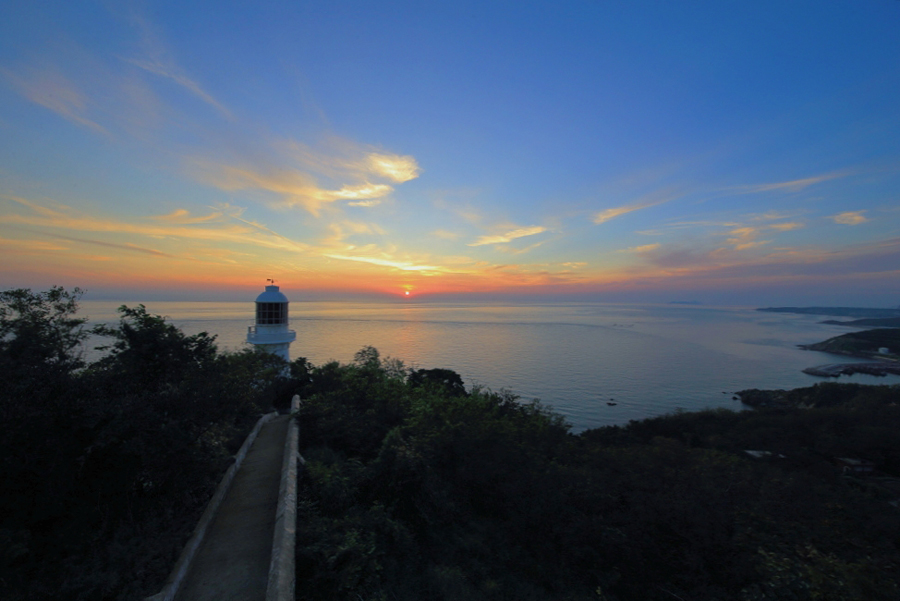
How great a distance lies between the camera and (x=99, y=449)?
300 inches

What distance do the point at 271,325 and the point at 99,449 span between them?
20.1 metres

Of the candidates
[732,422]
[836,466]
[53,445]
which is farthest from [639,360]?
[53,445]

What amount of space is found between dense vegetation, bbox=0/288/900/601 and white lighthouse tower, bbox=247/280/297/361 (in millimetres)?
14229

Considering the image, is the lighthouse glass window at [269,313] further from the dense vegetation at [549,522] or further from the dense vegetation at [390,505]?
the dense vegetation at [390,505]

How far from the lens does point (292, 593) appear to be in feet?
20.2

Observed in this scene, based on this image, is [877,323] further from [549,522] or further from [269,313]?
[269,313]

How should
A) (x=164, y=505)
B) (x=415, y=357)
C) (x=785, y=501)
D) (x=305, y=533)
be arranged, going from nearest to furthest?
(x=305, y=533) < (x=164, y=505) < (x=785, y=501) < (x=415, y=357)

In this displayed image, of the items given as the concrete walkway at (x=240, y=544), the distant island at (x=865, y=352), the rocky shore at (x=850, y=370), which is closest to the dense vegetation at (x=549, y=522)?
the concrete walkway at (x=240, y=544)

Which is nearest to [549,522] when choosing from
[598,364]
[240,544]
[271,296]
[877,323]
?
[240,544]

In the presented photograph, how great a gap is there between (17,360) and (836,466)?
3772 centimetres

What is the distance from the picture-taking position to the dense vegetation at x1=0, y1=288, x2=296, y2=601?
6.52 m

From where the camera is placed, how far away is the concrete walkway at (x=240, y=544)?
6.43 meters

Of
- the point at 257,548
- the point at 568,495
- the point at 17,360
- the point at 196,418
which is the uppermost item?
the point at 17,360

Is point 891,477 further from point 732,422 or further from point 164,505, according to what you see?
point 164,505
